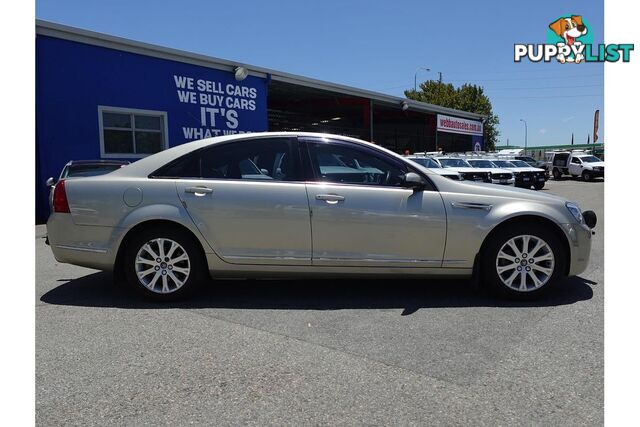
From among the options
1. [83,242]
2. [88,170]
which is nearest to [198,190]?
[83,242]

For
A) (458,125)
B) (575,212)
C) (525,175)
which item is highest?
(458,125)

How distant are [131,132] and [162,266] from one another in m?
10.7

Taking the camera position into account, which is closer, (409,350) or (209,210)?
(409,350)

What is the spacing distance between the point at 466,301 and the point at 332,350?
175cm

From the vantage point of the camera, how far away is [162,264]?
15.1 ft

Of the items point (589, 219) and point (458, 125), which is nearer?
point (589, 219)

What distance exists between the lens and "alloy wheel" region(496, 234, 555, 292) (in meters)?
4.59

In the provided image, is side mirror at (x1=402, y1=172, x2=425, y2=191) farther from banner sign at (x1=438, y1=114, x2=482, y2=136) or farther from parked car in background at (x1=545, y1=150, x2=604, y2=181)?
parked car in background at (x1=545, y1=150, x2=604, y2=181)

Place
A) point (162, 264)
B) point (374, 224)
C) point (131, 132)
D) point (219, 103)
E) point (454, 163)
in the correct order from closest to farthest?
point (374, 224) → point (162, 264) → point (131, 132) → point (219, 103) → point (454, 163)

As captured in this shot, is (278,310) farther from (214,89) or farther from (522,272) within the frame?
(214,89)

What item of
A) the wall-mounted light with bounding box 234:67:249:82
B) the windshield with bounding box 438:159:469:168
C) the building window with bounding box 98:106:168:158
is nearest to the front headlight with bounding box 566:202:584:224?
the building window with bounding box 98:106:168:158

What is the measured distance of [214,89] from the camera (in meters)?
16.0

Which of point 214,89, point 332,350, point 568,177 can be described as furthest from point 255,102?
point 568,177

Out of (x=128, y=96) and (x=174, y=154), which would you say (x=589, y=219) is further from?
(x=128, y=96)
